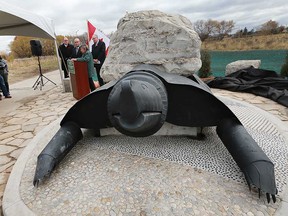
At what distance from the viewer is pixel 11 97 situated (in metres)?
6.61

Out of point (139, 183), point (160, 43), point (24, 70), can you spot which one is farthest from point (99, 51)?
point (24, 70)

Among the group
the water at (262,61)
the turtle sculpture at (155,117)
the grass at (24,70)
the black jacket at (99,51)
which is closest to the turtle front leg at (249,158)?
the turtle sculpture at (155,117)

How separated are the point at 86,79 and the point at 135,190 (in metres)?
4.08

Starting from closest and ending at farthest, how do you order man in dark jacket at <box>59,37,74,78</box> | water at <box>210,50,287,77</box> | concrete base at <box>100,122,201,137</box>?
→ concrete base at <box>100,122,201,137</box> → man in dark jacket at <box>59,37,74,78</box> → water at <box>210,50,287,77</box>

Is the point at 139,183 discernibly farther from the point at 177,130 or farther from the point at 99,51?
the point at 99,51

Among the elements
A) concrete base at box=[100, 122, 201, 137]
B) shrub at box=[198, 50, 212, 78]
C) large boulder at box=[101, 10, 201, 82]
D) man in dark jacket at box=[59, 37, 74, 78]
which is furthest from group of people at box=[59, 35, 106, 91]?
shrub at box=[198, 50, 212, 78]

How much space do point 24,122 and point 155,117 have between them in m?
3.46

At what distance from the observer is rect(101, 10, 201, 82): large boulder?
2.94 m

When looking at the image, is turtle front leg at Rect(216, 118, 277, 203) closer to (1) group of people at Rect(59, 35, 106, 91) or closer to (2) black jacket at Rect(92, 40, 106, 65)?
(1) group of people at Rect(59, 35, 106, 91)

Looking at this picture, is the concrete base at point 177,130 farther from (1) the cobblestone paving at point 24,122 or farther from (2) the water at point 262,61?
(2) the water at point 262,61

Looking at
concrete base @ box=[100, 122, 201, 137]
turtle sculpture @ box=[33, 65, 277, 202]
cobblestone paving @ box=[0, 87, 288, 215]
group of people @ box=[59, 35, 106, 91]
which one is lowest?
cobblestone paving @ box=[0, 87, 288, 215]

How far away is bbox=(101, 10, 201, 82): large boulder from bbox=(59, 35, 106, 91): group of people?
7.65ft

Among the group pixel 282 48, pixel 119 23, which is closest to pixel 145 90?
pixel 119 23

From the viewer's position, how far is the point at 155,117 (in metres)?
1.88
